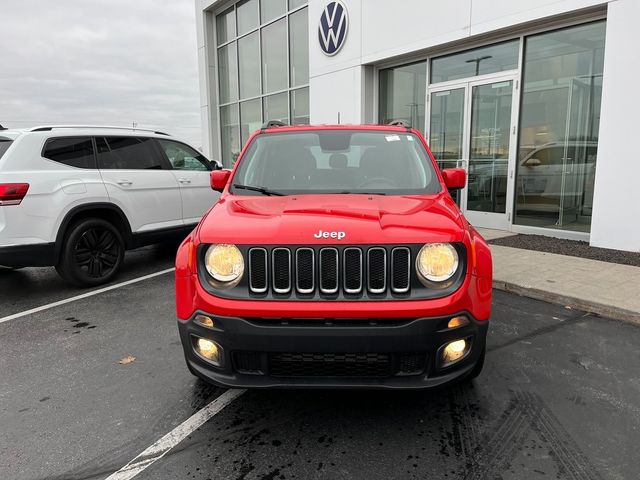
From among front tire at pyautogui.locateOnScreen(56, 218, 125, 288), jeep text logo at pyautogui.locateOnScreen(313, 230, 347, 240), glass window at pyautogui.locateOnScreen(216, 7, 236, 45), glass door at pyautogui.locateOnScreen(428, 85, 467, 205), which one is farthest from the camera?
glass window at pyautogui.locateOnScreen(216, 7, 236, 45)

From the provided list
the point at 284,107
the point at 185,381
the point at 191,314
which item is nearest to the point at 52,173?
the point at 185,381

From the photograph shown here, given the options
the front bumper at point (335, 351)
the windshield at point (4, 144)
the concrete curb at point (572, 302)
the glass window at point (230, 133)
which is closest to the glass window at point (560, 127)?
the concrete curb at point (572, 302)

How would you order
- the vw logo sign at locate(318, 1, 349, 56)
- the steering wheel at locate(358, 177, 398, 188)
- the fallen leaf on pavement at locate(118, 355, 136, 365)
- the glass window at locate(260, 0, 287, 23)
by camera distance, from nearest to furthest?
the steering wheel at locate(358, 177, 398, 188) → the fallen leaf on pavement at locate(118, 355, 136, 365) → the vw logo sign at locate(318, 1, 349, 56) → the glass window at locate(260, 0, 287, 23)

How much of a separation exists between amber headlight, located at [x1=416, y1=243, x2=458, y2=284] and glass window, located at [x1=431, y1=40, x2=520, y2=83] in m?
7.37

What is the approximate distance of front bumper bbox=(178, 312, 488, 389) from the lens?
2.38 metres

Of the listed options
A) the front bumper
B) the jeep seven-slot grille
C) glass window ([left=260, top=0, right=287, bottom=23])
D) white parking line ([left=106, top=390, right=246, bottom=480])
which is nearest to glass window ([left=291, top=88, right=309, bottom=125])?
glass window ([left=260, top=0, right=287, bottom=23])

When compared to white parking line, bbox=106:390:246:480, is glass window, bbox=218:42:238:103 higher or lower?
higher

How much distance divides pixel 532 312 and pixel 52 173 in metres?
5.37

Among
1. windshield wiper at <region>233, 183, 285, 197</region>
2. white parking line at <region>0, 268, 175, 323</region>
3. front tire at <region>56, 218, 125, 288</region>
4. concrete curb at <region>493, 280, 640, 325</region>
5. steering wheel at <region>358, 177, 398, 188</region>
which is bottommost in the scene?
white parking line at <region>0, 268, 175, 323</region>

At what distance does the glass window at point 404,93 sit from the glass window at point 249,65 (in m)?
6.51

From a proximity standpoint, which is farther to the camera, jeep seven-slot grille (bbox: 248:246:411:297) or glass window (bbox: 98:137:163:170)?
glass window (bbox: 98:137:163:170)

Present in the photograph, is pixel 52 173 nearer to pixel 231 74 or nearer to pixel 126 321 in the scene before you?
pixel 126 321

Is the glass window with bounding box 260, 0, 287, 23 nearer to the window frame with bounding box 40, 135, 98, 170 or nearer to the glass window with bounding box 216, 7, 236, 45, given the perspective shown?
the glass window with bounding box 216, 7, 236, 45

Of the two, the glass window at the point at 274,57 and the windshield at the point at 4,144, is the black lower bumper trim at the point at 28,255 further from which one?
the glass window at the point at 274,57
